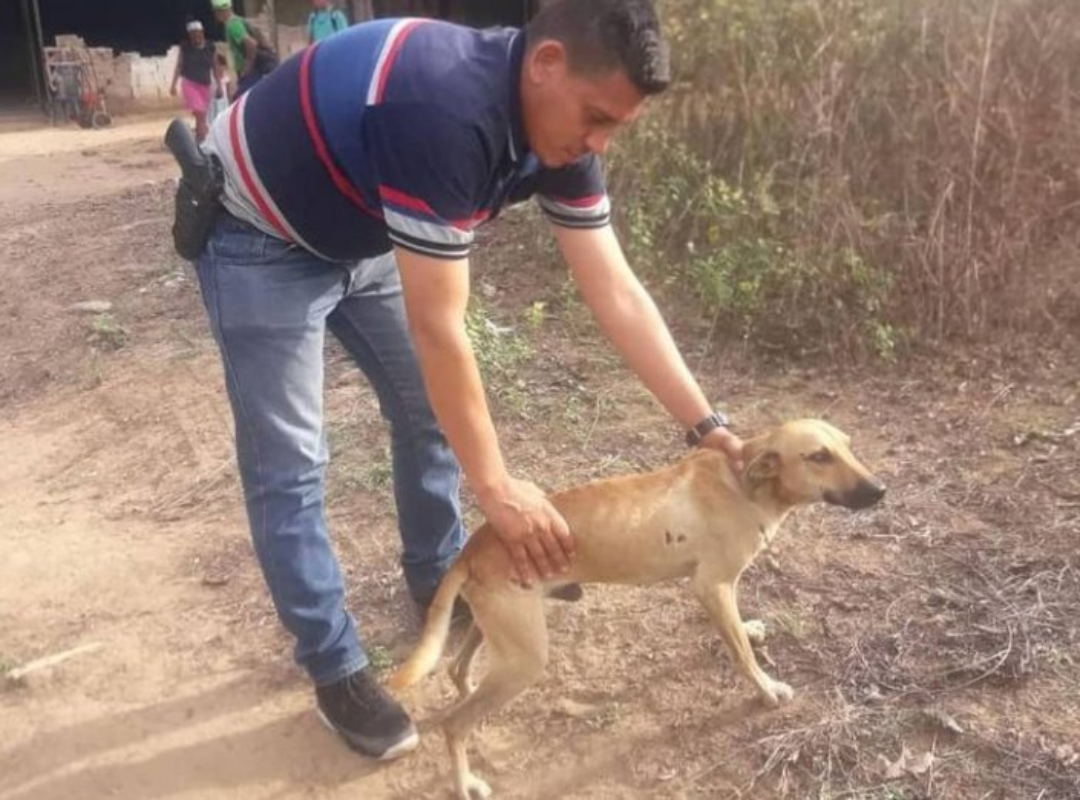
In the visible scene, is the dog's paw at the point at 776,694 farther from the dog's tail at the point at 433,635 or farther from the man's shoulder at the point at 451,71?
the man's shoulder at the point at 451,71

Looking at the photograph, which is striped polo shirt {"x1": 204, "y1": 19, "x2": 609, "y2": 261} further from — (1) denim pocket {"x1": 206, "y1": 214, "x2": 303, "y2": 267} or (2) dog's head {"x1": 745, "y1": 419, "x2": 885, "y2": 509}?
(2) dog's head {"x1": 745, "y1": 419, "x2": 885, "y2": 509}

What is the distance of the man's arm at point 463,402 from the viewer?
2.21m

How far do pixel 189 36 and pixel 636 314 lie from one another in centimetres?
1147

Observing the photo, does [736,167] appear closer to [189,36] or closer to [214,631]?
[214,631]

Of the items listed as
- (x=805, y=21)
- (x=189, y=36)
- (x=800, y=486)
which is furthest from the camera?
(x=189, y=36)

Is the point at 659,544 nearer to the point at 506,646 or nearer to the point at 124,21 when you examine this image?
the point at 506,646

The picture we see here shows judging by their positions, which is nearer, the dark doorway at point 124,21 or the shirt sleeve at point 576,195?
the shirt sleeve at point 576,195

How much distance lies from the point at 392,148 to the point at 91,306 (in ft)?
16.2

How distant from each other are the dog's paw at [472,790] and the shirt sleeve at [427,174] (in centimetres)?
128

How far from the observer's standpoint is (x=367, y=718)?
2.89 metres

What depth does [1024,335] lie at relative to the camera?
15.9ft

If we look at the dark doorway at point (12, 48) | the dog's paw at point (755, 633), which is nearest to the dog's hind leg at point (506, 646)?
the dog's paw at point (755, 633)

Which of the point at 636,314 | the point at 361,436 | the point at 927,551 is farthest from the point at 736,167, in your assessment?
the point at 636,314

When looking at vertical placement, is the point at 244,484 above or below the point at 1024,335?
above
